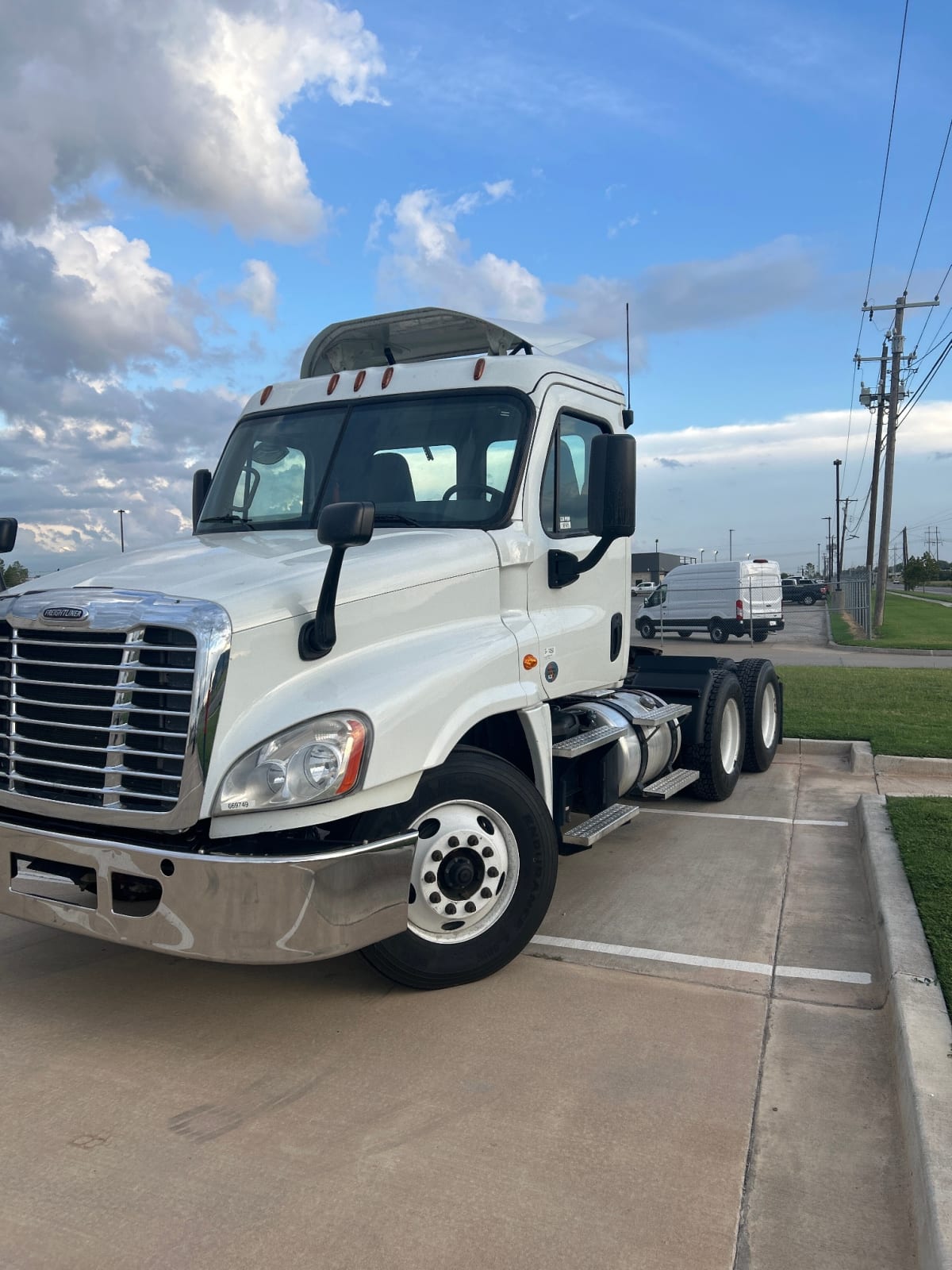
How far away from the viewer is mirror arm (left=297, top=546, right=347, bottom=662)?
371cm

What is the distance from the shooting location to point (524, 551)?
4.88 metres

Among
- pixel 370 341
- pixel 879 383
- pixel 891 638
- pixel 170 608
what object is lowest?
pixel 891 638

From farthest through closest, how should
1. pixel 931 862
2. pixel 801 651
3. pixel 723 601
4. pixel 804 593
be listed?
1. pixel 804 593
2. pixel 723 601
3. pixel 801 651
4. pixel 931 862

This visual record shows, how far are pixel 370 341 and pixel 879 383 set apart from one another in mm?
33318

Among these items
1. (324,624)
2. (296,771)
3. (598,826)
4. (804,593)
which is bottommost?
(804,593)

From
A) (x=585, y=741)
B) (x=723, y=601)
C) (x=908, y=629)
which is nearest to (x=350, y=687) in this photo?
(x=585, y=741)

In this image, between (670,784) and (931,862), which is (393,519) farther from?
(931,862)

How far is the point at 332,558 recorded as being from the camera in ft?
12.1

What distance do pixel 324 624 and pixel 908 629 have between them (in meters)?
32.6

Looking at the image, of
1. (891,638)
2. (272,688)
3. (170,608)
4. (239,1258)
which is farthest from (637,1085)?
(891,638)

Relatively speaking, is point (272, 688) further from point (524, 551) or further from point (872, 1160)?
point (872, 1160)

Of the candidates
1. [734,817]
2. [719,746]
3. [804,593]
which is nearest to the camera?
[734,817]

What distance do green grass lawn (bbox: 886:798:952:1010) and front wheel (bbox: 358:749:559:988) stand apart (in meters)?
1.70

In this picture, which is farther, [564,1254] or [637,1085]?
[637,1085]
